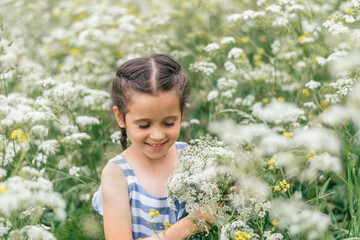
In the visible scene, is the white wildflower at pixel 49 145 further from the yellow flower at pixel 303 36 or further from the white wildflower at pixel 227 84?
the yellow flower at pixel 303 36

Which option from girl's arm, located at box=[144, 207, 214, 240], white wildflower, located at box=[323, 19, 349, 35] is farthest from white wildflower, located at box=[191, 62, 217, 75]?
girl's arm, located at box=[144, 207, 214, 240]

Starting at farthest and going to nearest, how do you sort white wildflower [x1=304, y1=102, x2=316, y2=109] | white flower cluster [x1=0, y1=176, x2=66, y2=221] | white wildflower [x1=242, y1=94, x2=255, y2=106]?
white wildflower [x1=242, y1=94, x2=255, y2=106] < white wildflower [x1=304, y1=102, x2=316, y2=109] < white flower cluster [x1=0, y1=176, x2=66, y2=221]

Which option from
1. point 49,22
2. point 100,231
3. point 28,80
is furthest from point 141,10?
point 100,231

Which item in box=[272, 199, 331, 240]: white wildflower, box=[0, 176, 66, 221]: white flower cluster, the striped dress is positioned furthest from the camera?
the striped dress

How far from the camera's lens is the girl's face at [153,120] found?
7.77 feet

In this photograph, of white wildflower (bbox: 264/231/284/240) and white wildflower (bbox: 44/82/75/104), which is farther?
white wildflower (bbox: 44/82/75/104)

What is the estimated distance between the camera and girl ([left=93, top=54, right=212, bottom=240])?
2.39 meters

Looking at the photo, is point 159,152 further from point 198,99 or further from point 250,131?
point 198,99

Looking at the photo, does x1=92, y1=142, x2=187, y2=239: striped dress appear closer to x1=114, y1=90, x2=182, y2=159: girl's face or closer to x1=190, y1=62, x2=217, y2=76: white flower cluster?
x1=114, y1=90, x2=182, y2=159: girl's face

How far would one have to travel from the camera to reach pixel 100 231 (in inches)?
121

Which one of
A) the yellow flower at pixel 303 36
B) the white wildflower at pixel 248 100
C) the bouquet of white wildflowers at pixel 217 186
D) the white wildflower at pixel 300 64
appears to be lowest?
the bouquet of white wildflowers at pixel 217 186

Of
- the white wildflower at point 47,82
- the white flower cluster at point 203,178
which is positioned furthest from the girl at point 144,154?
the white wildflower at point 47,82

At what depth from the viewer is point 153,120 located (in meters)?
2.38

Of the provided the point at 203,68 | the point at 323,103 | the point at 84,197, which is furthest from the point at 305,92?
the point at 84,197
